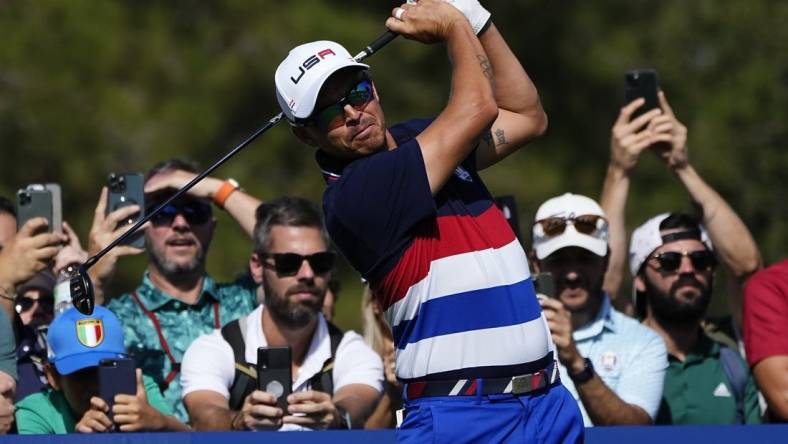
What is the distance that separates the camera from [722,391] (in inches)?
325

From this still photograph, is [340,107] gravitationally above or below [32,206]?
below

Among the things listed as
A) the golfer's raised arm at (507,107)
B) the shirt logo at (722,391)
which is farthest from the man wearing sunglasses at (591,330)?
the golfer's raised arm at (507,107)

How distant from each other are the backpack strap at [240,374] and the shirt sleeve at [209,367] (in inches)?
0.8

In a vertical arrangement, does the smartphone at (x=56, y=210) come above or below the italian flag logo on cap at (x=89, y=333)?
above

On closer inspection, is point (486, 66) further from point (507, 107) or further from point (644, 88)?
point (644, 88)

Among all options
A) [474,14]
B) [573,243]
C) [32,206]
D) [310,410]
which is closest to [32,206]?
[32,206]

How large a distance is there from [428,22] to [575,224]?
2506 millimetres

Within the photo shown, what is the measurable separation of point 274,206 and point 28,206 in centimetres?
116

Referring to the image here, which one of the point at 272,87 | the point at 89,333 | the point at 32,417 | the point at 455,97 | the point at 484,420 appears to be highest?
the point at 272,87

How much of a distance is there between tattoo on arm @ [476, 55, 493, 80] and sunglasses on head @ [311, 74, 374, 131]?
41 cm

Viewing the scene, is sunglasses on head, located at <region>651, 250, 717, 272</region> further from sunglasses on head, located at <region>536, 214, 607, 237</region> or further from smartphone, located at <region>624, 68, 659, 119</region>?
smartphone, located at <region>624, 68, 659, 119</region>

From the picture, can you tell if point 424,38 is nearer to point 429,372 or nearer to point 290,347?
point 429,372

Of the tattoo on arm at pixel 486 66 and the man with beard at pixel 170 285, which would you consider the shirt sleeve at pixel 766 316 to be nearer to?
the tattoo on arm at pixel 486 66

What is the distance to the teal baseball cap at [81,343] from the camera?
7543 mm
